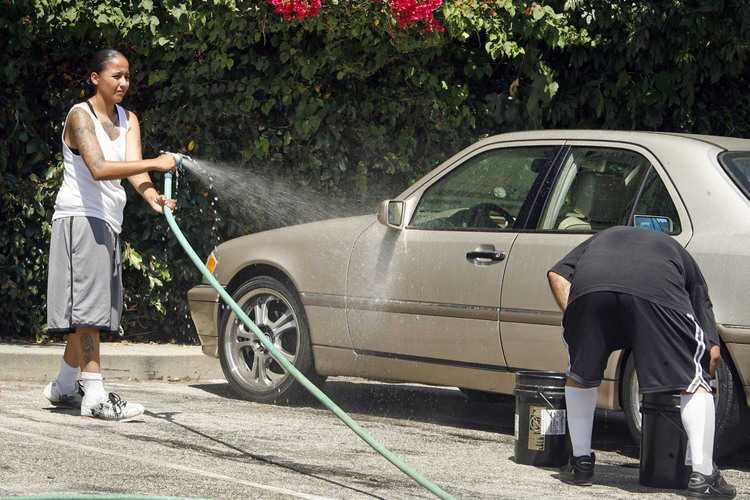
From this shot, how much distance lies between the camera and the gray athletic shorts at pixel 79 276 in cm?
739

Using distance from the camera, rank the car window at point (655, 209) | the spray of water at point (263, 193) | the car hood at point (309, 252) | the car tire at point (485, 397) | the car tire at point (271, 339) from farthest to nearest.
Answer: the spray of water at point (263, 193) < the car tire at point (485, 397) < the car tire at point (271, 339) < the car hood at point (309, 252) < the car window at point (655, 209)

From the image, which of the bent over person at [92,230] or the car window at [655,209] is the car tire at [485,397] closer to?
the car window at [655,209]

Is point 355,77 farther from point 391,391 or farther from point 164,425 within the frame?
point 164,425

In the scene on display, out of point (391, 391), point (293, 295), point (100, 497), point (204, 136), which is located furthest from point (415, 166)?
point (100, 497)

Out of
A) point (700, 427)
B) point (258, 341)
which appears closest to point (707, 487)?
point (700, 427)

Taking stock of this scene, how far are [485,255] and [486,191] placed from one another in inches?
18.8

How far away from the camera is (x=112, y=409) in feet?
24.1

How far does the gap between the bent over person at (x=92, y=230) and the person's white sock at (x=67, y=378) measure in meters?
0.19

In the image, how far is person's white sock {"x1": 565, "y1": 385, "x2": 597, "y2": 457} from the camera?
6.27 m

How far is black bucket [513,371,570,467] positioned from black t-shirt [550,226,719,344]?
60 cm

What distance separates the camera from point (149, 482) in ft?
18.8

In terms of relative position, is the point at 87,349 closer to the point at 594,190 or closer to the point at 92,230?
the point at 92,230

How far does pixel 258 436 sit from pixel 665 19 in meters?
5.27

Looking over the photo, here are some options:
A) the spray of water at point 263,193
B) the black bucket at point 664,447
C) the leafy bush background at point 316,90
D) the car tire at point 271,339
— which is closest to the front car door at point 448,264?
the car tire at point 271,339
